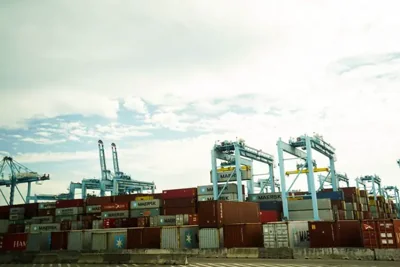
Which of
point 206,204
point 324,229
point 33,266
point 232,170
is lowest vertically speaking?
point 33,266

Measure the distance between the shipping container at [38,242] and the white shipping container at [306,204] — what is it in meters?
34.1

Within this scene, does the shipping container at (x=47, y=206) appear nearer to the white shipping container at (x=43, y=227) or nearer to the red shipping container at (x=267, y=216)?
the white shipping container at (x=43, y=227)

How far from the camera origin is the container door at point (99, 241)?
34938mm

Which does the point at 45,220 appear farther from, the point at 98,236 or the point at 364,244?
the point at 364,244

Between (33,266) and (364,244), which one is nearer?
(364,244)

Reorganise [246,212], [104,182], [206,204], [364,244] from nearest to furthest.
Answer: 1. [364,244]
2. [206,204]
3. [246,212]
4. [104,182]

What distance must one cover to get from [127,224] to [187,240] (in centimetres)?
1815

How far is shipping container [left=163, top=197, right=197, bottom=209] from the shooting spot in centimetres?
5194

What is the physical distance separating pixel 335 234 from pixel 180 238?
46.2 feet

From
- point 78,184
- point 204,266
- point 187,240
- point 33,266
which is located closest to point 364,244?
point 204,266

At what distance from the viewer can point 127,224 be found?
46781mm

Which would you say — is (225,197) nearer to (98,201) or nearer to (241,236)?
(98,201)

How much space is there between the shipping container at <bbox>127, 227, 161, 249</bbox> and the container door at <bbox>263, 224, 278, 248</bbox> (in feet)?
35.7

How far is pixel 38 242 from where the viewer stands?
38.5 metres
